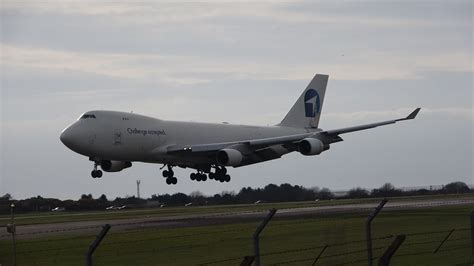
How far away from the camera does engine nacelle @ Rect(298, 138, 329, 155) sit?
190ft

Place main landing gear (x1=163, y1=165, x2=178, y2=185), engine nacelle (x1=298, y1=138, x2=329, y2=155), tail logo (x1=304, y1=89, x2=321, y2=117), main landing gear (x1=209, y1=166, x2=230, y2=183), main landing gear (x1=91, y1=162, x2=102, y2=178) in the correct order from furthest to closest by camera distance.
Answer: tail logo (x1=304, y1=89, x2=321, y2=117) → main landing gear (x1=209, y1=166, x2=230, y2=183) → main landing gear (x1=163, y1=165, x2=178, y2=185) → engine nacelle (x1=298, y1=138, x2=329, y2=155) → main landing gear (x1=91, y1=162, x2=102, y2=178)

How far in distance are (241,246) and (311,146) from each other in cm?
3296

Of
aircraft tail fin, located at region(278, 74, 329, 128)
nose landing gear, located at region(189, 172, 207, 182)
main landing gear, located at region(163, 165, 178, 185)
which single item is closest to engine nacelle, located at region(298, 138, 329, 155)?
nose landing gear, located at region(189, 172, 207, 182)

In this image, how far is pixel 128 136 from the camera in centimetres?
5400

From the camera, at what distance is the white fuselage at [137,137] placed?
5250 cm

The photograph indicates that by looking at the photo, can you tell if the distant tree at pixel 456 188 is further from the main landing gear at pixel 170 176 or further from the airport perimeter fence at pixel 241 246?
the airport perimeter fence at pixel 241 246

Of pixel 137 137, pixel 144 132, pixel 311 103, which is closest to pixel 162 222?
pixel 137 137

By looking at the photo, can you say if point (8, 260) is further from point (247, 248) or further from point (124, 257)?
point (247, 248)

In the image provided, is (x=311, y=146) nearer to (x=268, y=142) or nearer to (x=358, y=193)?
(x=268, y=142)

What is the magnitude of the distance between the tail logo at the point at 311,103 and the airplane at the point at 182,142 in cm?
290

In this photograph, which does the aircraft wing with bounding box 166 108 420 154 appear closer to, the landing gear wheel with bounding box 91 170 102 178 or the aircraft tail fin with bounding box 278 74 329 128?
the landing gear wheel with bounding box 91 170 102 178

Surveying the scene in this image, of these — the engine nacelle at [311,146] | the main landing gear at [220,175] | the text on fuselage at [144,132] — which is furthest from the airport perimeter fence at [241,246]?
the main landing gear at [220,175]

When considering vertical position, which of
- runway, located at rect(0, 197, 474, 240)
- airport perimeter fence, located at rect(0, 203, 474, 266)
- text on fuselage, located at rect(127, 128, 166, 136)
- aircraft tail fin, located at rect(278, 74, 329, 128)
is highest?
aircraft tail fin, located at rect(278, 74, 329, 128)

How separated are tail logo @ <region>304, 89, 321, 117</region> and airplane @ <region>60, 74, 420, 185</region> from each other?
2896 mm
